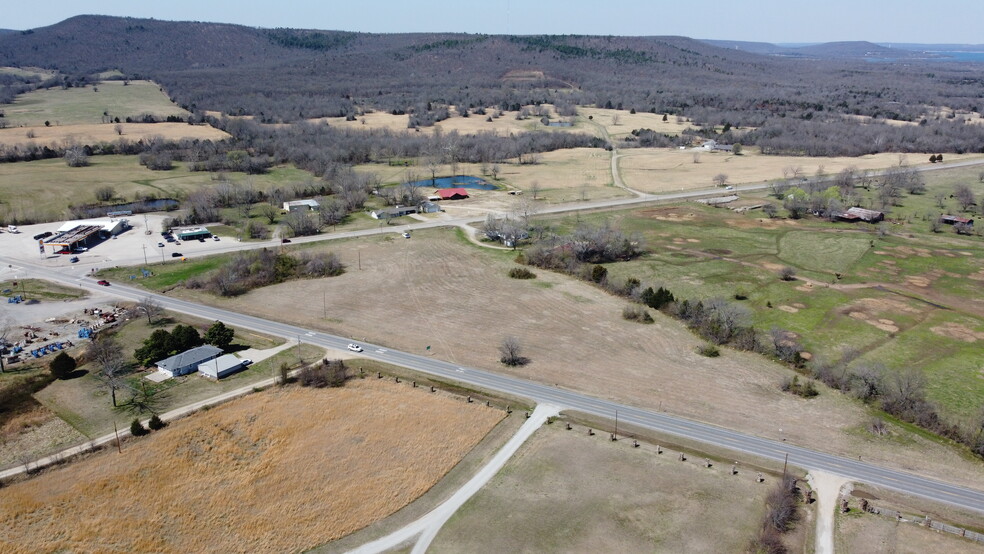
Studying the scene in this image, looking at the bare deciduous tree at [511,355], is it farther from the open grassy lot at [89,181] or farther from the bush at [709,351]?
the open grassy lot at [89,181]

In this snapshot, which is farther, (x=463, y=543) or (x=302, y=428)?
(x=302, y=428)

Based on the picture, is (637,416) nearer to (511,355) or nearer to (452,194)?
(511,355)

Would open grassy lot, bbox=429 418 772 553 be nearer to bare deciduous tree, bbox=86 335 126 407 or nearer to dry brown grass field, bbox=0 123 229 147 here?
bare deciduous tree, bbox=86 335 126 407

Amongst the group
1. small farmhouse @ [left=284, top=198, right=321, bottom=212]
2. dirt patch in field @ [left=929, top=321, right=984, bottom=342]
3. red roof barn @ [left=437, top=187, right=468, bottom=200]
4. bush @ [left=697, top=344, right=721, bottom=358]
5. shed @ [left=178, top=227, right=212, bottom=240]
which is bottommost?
bush @ [left=697, top=344, right=721, bottom=358]

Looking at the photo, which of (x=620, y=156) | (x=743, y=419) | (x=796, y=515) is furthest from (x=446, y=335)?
(x=620, y=156)

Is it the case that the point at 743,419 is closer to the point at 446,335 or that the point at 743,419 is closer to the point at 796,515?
the point at 796,515

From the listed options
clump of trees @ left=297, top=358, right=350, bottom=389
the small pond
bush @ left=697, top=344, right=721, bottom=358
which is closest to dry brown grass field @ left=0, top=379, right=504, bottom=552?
clump of trees @ left=297, top=358, right=350, bottom=389

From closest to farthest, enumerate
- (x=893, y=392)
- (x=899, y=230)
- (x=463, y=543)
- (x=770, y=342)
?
(x=463, y=543) → (x=893, y=392) → (x=770, y=342) → (x=899, y=230)
